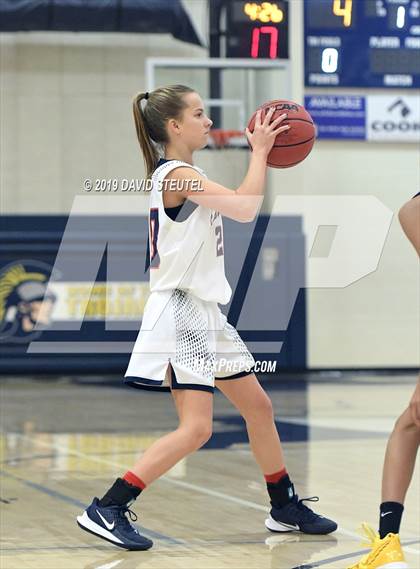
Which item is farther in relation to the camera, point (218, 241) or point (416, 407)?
point (218, 241)

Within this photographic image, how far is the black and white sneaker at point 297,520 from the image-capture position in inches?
208

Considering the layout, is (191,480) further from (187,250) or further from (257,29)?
(257,29)

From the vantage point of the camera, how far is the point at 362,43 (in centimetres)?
1455

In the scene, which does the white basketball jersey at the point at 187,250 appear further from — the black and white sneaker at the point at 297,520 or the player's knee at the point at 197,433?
the black and white sneaker at the point at 297,520

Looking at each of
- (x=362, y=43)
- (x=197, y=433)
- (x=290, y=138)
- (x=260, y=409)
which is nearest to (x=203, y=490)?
(x=260, y=409)

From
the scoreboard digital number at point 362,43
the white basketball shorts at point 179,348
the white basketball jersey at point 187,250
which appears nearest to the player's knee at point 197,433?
the white basketball shorts at point 179,348

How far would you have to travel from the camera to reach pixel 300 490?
21.2 feet

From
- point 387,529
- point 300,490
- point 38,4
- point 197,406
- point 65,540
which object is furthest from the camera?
point 38,4

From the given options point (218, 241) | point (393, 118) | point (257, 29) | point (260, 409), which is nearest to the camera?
point (218, 241)

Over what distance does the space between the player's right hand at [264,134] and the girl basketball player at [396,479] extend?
800mm

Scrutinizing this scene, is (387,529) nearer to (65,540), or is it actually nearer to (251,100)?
(65,540)

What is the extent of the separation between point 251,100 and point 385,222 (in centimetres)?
230

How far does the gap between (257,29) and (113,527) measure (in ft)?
32.3

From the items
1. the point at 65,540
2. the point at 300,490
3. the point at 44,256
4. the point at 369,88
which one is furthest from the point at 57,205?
the point at 65,540
